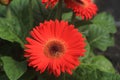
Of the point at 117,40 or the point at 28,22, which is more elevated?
the point at 28,22

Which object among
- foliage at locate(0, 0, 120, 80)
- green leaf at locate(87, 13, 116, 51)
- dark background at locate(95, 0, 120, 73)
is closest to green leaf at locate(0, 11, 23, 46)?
foliage at locate(0, 0, 120, 80)

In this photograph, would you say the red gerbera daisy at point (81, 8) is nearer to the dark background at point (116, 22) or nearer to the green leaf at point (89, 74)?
the green leaf at point (89, 74)

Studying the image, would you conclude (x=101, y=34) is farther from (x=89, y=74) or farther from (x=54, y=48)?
(x=54, y=48)

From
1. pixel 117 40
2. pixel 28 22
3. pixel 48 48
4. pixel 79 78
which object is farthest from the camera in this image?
pixel 117 40

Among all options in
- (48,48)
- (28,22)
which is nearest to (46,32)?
(48,48)

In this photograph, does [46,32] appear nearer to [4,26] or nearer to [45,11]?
[4,26]

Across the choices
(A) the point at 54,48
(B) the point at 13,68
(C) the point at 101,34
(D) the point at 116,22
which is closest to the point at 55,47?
(A) the point at 54,48

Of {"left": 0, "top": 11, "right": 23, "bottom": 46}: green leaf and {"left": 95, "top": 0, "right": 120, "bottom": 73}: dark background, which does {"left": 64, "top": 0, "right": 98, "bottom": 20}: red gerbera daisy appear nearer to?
{"left": 0, "top": 11, "right": 23, "bottom": 46}: green leaf

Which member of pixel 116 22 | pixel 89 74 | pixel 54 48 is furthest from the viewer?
pixel 116 22
